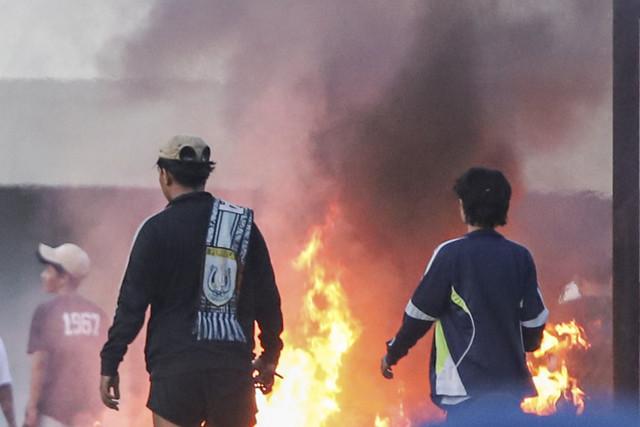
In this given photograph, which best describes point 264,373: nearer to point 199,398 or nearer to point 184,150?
point 199,398

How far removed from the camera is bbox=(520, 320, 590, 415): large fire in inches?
243

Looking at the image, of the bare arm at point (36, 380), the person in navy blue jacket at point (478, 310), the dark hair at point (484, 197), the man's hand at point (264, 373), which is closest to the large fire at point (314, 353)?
the bare arm at point (36, 380)

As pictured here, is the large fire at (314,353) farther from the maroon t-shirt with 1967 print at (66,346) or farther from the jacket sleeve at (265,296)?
the jacket sleeve at (265,296)

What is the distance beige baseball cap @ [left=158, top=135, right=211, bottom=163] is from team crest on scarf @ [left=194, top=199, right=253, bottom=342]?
0.62ft

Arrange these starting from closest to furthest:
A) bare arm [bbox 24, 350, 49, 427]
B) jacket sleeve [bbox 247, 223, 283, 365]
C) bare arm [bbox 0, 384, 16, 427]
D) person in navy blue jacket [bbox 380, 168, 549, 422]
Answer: person in navy blue jacket [bbox 380, 168, 549, 422] < jacket sleeve [bbox 247, 223, 283, 365] < bare arm [bbox 0, 384, 16, 427] < bare arm [bbox 24, 350, 49, 427]

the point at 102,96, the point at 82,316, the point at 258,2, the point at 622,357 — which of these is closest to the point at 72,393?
the point at 82,316

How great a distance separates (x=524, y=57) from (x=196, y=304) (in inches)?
144

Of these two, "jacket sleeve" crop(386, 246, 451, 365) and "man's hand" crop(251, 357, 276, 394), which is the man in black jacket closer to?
"man's hand" crop(251, 357, 276, 394)

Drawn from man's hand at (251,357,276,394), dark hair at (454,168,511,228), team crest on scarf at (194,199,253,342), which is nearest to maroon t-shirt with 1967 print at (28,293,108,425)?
man's hand at (251,357,276,394)

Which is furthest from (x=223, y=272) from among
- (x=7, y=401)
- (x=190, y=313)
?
(x=7, y=401)

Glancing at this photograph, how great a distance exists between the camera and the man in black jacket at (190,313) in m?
3.45

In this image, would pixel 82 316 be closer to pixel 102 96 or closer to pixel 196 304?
pixel 102 96

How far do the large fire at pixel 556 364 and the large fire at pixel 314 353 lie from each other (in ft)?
3.75

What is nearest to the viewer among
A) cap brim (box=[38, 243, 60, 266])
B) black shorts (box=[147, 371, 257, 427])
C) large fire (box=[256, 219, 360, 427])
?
black shorts (box=[147, 371, 257, 427])
